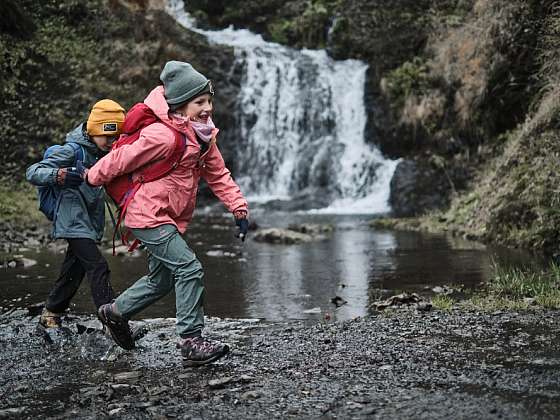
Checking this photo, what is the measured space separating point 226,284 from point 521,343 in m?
4.68

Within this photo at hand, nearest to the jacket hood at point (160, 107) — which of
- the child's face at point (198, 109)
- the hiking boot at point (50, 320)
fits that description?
the child's face at point (198, 109)

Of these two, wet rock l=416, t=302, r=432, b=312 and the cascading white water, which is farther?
the cascading white water

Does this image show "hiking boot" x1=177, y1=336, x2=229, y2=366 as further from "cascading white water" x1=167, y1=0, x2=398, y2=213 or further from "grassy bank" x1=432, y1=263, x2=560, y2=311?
"cascading white water" x1=167, y1=0, x2=398, y2=213

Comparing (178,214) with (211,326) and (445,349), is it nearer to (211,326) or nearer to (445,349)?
(211,326)

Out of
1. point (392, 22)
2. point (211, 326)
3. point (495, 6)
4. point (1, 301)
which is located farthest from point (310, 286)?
point (392, 22)

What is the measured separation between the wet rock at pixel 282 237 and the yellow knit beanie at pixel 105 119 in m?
8.26

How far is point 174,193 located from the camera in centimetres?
491

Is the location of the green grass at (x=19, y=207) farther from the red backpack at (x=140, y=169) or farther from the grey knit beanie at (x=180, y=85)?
the grey knit beanie at (x=180, y=85)

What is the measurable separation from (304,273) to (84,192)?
14.6 feet

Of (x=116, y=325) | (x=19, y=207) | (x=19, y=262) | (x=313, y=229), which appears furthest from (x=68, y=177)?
A: (x=19, y=207)

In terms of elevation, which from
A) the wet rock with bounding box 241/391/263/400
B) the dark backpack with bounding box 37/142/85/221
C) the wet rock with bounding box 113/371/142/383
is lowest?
the wet rock with bounding box 113/371/142/383

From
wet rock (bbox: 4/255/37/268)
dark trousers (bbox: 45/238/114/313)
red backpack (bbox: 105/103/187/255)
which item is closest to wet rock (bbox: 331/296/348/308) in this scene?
dark trousers (bbox: 45/238/114/313)

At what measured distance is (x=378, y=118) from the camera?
24.5m

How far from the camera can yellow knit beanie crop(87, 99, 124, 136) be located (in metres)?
5.71
